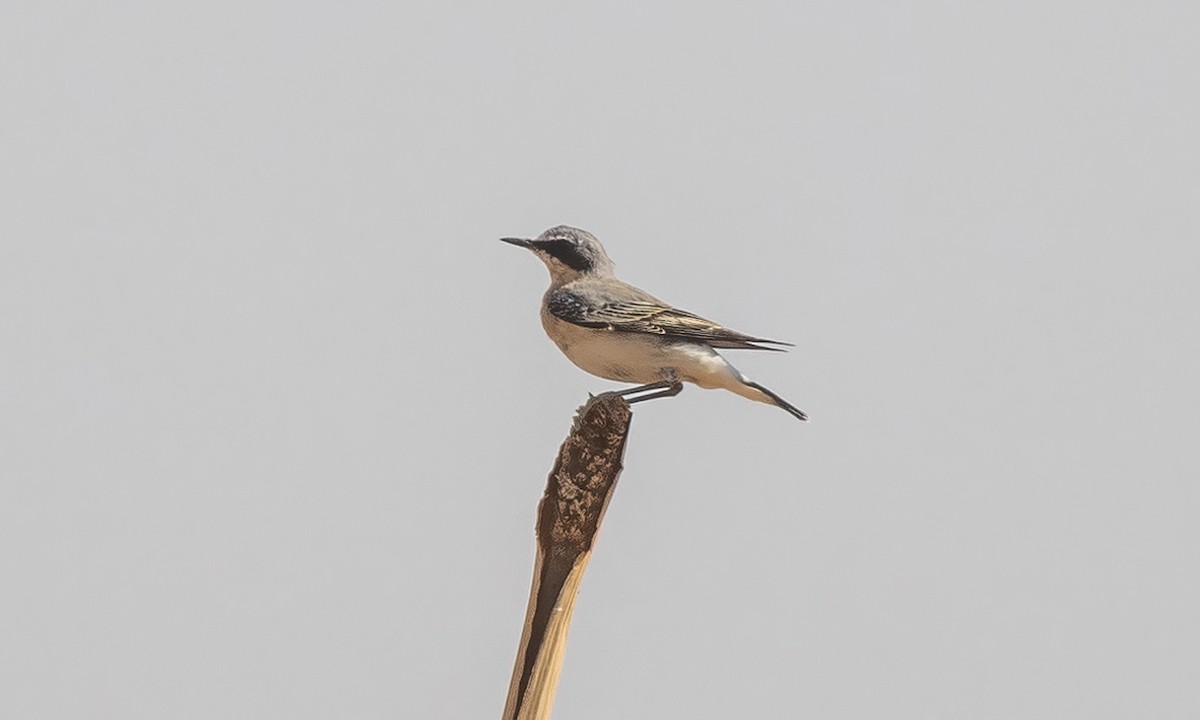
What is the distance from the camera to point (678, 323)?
3.02 meters

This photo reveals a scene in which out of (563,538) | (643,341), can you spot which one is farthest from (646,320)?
(563,538)

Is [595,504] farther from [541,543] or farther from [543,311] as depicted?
[543,311]

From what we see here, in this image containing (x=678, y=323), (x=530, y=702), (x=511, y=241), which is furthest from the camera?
(x=511, y=241)

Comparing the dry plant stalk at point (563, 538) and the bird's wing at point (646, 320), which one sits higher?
the bird's wing at point (646, 320)

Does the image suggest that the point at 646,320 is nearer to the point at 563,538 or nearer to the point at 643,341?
the point at 643,341

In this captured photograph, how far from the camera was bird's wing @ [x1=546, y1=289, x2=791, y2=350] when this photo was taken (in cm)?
302

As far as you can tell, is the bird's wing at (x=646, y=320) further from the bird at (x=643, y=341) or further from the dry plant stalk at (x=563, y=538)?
the dry plant stalk at (x=563, y=538)

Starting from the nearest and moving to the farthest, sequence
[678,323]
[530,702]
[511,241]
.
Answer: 1. [530,702]
2. [678,323]
3. [511,241]

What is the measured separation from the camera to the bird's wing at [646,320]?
9.89 ft

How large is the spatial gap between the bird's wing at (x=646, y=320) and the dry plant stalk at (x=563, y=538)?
28cm

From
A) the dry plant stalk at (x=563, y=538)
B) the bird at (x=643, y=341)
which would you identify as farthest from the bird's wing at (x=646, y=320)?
the dry plant stalk at (x=563, y=538)

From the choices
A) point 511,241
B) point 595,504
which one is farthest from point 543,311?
point 595,504

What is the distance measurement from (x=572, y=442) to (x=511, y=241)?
2.24 feet

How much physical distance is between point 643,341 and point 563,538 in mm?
519
